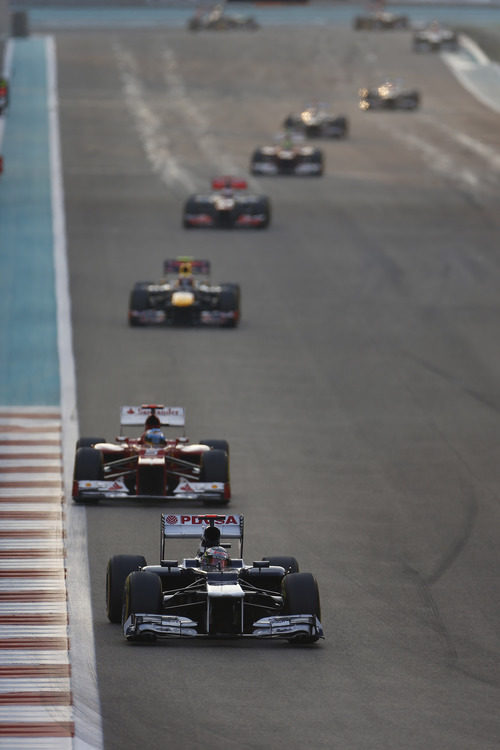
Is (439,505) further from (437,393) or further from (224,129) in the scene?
(224,129)

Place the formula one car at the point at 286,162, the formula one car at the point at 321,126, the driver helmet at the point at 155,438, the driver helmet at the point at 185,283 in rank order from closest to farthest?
the driver helmet at the point at 155,438, the driver helmet at the point at 185,283, the formula one car at the point at 286,162, the formula one car at the point at 321,126

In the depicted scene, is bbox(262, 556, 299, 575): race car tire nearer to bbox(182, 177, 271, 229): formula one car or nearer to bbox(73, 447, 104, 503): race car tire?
bbox(73, 447, 104, 503): race car tire

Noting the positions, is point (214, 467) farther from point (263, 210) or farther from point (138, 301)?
point (263, 210)

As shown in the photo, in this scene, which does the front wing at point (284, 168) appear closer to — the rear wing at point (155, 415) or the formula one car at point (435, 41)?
the rear wing at point (155, 415)

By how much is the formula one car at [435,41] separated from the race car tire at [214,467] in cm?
7677

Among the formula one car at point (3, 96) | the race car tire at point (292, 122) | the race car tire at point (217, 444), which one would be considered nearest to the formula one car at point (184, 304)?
the race car tire at point (217, 444)

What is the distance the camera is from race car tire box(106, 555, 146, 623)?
64.5 ft

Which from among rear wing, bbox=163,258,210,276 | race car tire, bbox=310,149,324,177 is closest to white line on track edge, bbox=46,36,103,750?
rear wing, bbox=163,258,210,276

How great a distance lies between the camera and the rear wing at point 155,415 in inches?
1035

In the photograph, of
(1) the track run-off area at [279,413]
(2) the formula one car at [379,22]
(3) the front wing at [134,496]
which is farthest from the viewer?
(2) the formula one car at [379,22]

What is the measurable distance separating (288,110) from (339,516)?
5660 cm

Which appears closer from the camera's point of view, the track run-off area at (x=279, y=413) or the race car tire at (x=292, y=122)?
the track run-off area at (x=279, y=413)

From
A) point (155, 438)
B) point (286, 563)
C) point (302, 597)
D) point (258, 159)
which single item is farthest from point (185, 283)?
point (258, 159)

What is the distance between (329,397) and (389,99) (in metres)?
50.2
